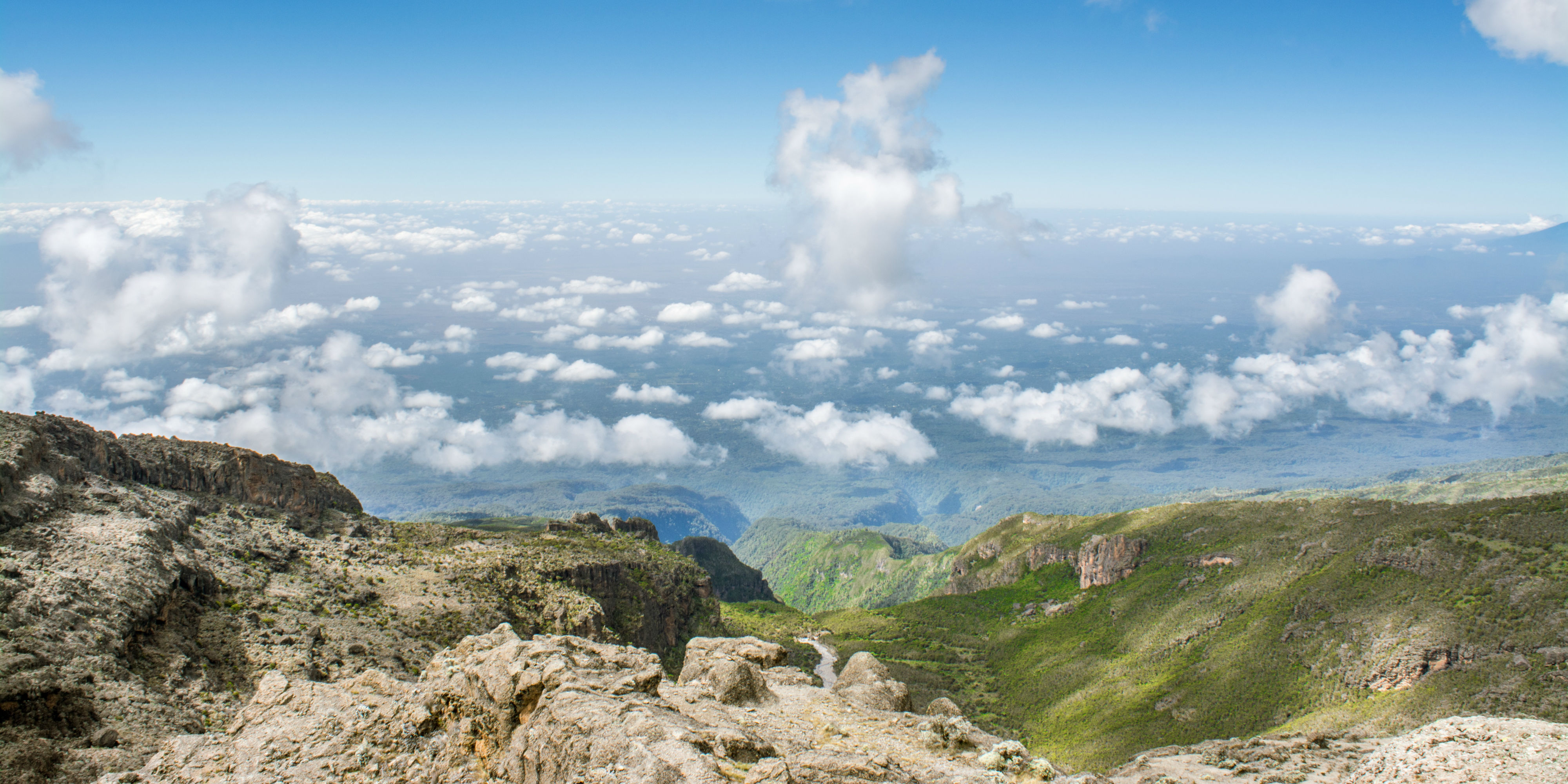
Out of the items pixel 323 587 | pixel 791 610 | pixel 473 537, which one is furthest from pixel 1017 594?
pixel 323 587

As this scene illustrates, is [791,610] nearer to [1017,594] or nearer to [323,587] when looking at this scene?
[1017,594]

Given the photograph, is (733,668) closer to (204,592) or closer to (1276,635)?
(204,592)

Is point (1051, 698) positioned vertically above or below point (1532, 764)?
below

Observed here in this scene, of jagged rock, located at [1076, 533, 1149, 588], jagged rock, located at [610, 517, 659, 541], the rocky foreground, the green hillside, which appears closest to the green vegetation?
the green hillside

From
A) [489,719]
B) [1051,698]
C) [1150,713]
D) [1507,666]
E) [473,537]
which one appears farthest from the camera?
[1051,698]

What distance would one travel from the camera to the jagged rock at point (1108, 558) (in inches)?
6526

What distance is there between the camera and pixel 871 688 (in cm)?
4200

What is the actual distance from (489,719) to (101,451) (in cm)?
6207

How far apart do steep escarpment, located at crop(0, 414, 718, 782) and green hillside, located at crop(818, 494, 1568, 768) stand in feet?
220

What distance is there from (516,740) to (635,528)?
131 meters

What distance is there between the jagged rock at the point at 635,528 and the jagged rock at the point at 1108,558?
103502 millimetres

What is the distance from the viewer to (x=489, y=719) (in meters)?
25.5

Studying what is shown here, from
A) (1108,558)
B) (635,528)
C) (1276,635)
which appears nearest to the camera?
(1276,635)

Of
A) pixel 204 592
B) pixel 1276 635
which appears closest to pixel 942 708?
pixel 204 592
